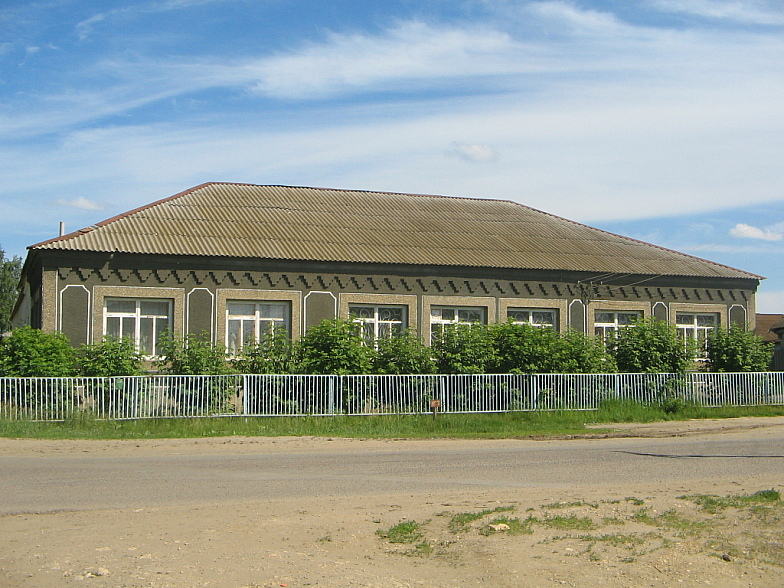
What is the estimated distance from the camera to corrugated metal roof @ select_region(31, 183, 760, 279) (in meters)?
28.8

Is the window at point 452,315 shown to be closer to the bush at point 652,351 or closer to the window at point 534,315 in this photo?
the window at point 534,315

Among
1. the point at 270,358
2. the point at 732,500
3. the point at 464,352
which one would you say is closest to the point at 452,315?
the point at 464,352

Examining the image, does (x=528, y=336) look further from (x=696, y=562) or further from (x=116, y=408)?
(x=696, y=562)

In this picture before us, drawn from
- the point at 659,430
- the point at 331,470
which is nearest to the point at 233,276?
the point at 659,430

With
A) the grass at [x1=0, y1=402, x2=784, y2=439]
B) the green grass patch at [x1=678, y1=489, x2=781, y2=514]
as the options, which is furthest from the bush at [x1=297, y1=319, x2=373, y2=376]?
the green grass patch at [x1=678, y1=489, x2=781, y2=514]

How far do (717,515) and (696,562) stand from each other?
1962 millimetres

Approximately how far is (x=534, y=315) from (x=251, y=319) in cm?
1070

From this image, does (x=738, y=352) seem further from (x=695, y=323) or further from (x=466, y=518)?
(x=466, y=518)

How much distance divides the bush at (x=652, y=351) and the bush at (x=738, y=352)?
1.76 m

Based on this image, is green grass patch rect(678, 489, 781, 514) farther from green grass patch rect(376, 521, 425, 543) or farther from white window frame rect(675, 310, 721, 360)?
white window frame rect(675, 310, 721, 360)

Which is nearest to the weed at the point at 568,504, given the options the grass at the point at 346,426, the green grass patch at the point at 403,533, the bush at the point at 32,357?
the green grass patch at the point at 403,533

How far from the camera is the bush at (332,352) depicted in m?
23.3

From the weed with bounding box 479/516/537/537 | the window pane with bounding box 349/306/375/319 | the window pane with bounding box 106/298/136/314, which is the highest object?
the window pane with bounding box 106/298/136/314

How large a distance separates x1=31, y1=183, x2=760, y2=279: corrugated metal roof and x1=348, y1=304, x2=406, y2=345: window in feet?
5.91
